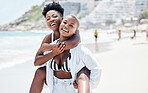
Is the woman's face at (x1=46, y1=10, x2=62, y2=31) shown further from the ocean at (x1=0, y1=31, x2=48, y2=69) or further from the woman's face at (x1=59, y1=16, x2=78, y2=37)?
the ocean at (x1=0, y1=31, x2=48, y2=69)

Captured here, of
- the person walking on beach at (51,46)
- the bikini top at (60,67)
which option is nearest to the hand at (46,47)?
the person walking on beach at (51,46)

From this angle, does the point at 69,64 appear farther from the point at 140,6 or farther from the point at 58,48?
the point at 140,6

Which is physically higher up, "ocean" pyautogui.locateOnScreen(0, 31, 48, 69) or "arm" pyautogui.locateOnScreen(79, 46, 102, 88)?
"arm" pyautogui.locateOnScreen(79, 46, 102, 88)

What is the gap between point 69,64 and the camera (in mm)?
1821

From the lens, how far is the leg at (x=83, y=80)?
1.73 metres

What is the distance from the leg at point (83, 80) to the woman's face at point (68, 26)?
1.02 feet

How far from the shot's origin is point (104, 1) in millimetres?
66375

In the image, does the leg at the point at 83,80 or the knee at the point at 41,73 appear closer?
the leg at the point at 83,80

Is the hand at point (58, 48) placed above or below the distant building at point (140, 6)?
below

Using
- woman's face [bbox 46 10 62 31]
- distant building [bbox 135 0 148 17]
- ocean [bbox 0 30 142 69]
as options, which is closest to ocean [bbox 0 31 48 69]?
ocean [bbox 0 30 142 69]

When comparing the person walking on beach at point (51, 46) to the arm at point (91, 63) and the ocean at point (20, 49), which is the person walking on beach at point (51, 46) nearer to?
the arm at point (91, 63)

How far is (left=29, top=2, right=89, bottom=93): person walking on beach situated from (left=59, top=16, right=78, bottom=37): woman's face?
5cm

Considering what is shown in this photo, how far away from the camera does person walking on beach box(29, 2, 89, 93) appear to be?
179cm

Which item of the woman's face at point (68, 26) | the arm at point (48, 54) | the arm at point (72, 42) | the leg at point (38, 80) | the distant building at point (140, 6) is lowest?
the leg at point (38, 80)
